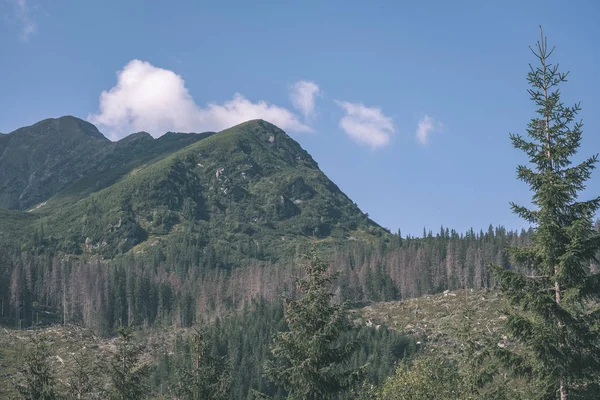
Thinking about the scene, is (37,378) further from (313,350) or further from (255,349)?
(255,349)

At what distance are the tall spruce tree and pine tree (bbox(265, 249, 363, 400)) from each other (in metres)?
9.26

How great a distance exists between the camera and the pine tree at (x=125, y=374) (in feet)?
143

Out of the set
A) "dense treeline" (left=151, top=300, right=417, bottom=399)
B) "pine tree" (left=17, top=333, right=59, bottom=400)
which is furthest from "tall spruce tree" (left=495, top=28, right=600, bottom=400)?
"dense treeline" (left=151, top=300, right=417, bottom=399)

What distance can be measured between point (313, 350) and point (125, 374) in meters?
18.8

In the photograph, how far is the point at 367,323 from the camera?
17750cm

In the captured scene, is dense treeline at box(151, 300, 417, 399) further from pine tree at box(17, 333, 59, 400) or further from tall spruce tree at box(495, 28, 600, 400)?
tall spruce tree at box(495, 28, 600, 400)

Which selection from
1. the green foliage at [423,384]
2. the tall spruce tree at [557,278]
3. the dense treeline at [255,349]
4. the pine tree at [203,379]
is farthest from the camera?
the dense treeline at [255,349]

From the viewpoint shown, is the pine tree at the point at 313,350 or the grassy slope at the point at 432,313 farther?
the grassy slope at the point at 432,313

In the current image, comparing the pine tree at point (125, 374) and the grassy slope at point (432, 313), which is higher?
the pine tree at point (125, 374)

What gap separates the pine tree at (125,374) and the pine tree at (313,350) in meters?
15.7

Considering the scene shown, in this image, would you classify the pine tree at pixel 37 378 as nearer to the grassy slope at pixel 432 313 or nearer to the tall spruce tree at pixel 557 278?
the tall spruce tree at pixel 557 278

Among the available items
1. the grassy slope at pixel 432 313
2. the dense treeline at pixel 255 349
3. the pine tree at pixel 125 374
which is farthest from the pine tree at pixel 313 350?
the grassy slope at pixel 432 313

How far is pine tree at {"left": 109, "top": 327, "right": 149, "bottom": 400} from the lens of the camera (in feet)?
143

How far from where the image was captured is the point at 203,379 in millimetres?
42719
